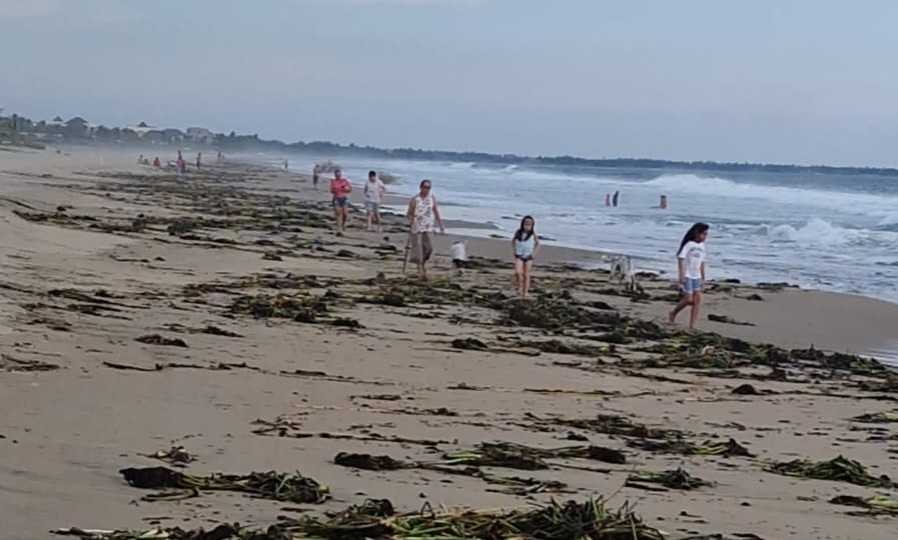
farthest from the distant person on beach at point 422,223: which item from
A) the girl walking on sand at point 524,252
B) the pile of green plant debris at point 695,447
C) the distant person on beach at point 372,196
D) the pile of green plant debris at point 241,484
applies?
the pile of green plant debris at point 241,484

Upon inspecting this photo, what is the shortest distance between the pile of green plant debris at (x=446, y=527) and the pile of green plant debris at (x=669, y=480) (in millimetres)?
1054

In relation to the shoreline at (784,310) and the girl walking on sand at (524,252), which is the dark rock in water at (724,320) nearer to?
the shoreline at (784,310)

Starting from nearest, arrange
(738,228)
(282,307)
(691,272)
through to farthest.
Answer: (282,307) < (691,272) < (738,228)

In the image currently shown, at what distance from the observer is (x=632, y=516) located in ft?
15.4

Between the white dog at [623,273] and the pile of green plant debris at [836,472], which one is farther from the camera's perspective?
the white dog at [623,273]

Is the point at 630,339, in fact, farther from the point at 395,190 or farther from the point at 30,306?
the point at 395,190

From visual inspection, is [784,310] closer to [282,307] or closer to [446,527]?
[282,307]

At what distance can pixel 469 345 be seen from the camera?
10.8m

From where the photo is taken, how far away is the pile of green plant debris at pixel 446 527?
4.35 meters

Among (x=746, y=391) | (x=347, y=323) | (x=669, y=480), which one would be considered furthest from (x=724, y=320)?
(x=669, y=480)

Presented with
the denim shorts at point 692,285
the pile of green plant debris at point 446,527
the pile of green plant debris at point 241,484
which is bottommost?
the pile of green plant debris at point 241,484

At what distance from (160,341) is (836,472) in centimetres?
500

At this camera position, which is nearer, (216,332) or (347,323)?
(216,332)

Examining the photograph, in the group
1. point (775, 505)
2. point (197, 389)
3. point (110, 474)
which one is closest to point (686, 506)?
point (775, 505)
